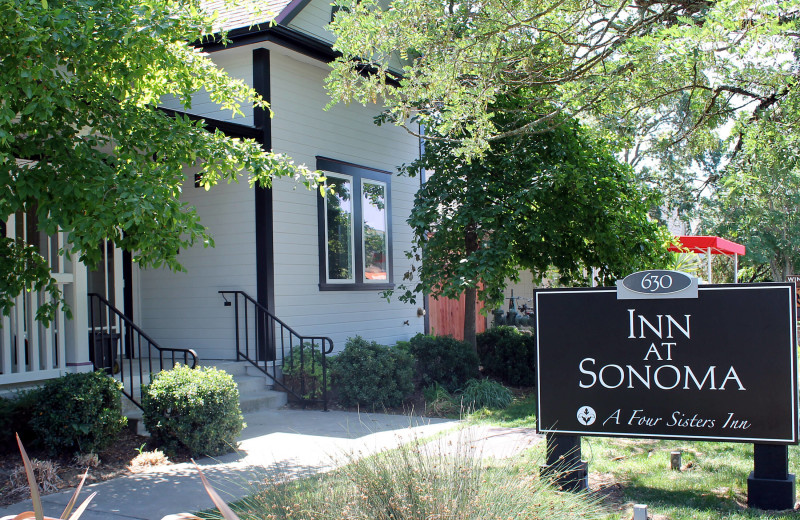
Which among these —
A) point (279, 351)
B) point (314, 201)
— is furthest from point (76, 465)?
point (314, 201)

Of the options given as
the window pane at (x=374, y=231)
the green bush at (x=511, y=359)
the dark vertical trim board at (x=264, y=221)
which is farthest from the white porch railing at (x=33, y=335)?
the green bush at (x=511, y=359)

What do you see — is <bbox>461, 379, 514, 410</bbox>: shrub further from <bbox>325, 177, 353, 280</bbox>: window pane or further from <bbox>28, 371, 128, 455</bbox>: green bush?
<bbox>28, 371, 128, 455</bbox>: green bush

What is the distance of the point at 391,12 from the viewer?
8242mm

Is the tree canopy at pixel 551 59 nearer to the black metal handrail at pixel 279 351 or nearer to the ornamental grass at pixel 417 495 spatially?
the black metal handrail at pixel 279 351

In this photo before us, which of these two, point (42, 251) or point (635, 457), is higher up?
point (42, 251)

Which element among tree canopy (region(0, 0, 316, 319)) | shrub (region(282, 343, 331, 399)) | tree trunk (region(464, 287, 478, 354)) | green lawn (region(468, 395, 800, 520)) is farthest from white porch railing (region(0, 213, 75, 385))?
tree trunk (region(464, 287, 478, 354))

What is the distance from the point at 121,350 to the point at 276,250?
3.21 m

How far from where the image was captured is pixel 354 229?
456 inches

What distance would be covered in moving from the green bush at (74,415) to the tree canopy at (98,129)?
2.70ft

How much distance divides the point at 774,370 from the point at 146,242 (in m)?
4.49

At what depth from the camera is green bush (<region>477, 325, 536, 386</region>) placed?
37.1 feet

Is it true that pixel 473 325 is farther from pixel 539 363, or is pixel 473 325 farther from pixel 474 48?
pixel 539 363

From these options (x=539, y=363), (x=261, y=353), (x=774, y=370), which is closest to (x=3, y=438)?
(x=261, y=353)

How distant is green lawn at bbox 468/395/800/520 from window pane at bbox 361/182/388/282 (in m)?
5.67
